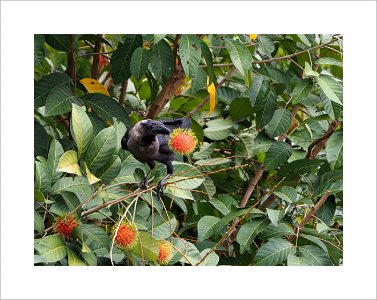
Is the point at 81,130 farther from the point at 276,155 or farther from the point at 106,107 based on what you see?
the point at 276,155

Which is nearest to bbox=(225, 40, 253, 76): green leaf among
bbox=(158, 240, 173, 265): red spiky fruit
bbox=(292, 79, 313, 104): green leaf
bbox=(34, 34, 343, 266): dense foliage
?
bbox=(34, 34, 343, 266): dense foliage

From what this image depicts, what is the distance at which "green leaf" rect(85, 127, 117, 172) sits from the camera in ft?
3.40

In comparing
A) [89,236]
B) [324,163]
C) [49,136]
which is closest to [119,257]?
[89,236]

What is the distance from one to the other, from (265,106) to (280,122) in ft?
0.19

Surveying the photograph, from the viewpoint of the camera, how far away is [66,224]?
3.33 feet

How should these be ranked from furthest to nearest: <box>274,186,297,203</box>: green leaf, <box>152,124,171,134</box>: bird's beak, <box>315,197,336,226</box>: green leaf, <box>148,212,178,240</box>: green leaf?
<box>315,197,336,226</box>: green leaf < <box>274,186,297,203</box>: green leaf < <box>148,212,178,240</box>: green leaf < <box>152,124,171,134</box>: bird's beak

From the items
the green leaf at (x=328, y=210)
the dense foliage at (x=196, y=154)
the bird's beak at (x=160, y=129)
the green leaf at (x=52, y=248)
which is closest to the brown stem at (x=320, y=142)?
the dense foliage at (x=196, y=154)

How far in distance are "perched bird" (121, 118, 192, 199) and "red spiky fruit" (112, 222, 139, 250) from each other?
0.09 m

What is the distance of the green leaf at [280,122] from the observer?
1.32m

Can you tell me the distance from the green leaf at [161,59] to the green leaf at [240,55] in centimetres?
10

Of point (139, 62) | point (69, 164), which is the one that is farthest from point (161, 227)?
point (139, 62)

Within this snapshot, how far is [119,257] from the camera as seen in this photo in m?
1.07

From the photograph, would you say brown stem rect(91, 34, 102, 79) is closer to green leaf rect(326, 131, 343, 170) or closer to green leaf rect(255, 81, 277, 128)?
green leaf rect(255, 81, 277, 128)

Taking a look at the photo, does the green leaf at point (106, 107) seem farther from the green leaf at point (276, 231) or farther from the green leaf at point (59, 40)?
the green leaf at point (276, 231)
